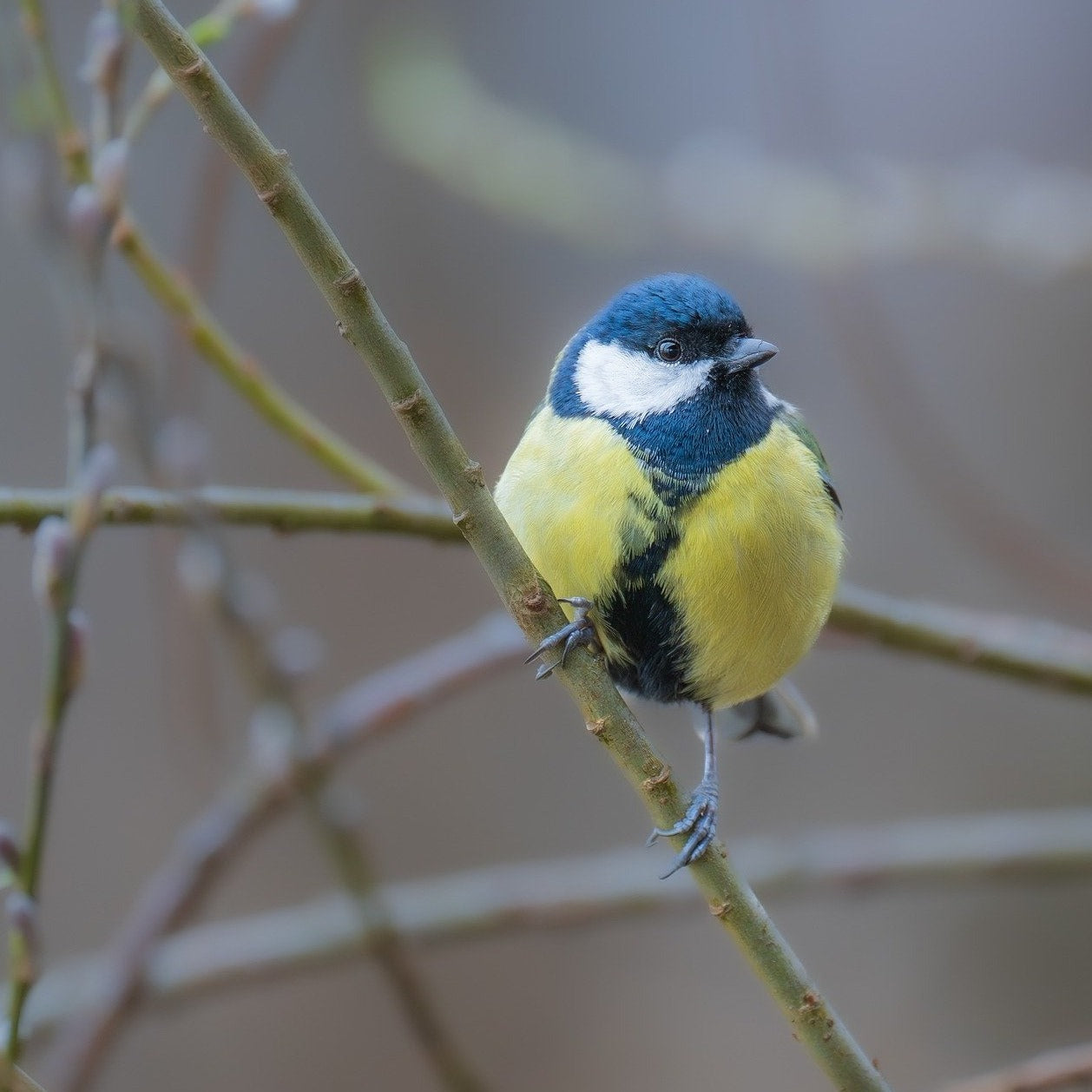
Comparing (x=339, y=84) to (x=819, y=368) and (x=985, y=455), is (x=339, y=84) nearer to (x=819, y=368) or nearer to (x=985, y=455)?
(x=819, y=368)

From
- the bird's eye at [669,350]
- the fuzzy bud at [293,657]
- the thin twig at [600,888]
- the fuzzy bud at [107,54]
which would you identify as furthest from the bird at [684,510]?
the fuzzy bud at [107,54]

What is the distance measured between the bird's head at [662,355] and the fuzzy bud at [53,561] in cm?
66

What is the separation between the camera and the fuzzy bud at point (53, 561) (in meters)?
0.82

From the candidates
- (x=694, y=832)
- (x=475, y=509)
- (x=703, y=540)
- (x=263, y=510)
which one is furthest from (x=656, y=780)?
(x=263, y=510)

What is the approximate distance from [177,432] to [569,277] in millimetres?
2169

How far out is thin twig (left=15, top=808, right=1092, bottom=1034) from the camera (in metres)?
1.76

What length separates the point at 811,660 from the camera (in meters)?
3.13

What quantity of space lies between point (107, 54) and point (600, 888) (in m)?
1.22

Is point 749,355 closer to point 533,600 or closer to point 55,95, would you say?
point 533,600

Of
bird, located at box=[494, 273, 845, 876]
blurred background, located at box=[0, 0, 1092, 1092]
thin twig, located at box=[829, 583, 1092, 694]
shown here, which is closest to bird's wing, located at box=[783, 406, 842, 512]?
bird, located at box=[494, 273, 845, 876]

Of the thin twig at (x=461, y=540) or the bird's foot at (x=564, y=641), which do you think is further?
the thin twig at (x=461, y=540)

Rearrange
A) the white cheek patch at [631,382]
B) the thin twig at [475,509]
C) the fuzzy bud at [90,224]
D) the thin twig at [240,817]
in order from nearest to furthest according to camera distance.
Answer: the thin twig at [475,509], the fuzzy bud at [90,224], the white cheek patch at [631,382], the thin twig at [240,817]

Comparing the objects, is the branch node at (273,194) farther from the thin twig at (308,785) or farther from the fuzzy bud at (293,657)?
the fuzzy bud at (293,657)

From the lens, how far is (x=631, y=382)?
142 cm
